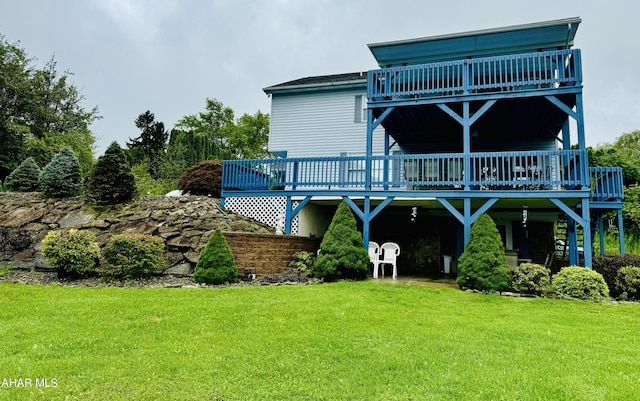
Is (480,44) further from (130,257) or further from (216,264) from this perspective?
(130,257)

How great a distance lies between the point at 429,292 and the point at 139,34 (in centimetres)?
2341

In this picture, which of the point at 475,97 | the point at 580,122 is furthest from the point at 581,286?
the point at 475,97

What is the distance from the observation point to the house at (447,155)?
11.2 meters

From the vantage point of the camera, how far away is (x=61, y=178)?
1358 centimetres

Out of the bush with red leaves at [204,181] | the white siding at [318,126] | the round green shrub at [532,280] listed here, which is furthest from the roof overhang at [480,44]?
the bush with red leaves at [204,181]

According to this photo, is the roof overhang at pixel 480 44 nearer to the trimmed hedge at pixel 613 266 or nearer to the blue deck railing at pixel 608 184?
the blue deck railing at pixel 608 184

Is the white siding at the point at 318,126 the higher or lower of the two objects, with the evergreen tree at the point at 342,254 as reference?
higher

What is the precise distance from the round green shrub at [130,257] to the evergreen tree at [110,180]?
324 centimetres

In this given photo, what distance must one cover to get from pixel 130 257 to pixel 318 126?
9.78 meters

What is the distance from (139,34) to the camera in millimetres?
23766

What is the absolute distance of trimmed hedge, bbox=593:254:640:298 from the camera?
9.71 meters

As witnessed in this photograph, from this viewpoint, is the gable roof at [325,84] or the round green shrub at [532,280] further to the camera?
the gable roof at [325,84]

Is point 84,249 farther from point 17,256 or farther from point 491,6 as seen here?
point 491,6

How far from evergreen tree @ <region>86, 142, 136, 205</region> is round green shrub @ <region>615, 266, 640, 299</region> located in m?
14.2
